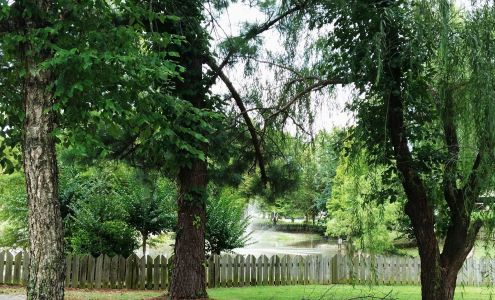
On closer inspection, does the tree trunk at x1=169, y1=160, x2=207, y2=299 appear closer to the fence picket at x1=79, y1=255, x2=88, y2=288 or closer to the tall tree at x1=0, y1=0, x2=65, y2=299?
the tall tree at x1=0, y1=0, x2=65, y2=299

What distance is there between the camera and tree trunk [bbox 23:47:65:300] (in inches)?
207

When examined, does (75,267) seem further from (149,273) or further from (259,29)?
(259,29)

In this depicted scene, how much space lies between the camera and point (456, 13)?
5.58 metres

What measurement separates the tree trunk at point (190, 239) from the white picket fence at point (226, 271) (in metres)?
2.41

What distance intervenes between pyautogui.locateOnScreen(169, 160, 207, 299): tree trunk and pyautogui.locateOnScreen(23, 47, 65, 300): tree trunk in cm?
452

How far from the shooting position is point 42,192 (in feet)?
17.5

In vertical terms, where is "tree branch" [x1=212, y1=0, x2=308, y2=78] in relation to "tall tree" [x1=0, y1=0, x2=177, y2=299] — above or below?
above

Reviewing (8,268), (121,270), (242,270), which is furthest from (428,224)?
(8,268)

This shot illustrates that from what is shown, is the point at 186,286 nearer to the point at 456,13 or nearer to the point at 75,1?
the point at 75,1

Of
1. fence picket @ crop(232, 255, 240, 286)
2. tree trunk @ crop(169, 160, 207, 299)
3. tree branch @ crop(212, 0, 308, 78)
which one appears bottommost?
fence picket @ crop(232, 255, 240, 286)

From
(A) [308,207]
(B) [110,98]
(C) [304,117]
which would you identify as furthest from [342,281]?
(A) [308,207]

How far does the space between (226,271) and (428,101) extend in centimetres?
1030

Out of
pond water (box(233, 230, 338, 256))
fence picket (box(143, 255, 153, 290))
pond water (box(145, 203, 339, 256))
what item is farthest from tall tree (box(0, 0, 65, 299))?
pond water (box(233, 230, 338, 256))

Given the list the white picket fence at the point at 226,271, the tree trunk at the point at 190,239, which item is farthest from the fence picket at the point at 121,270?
the tree trunk at the point at 190,239
